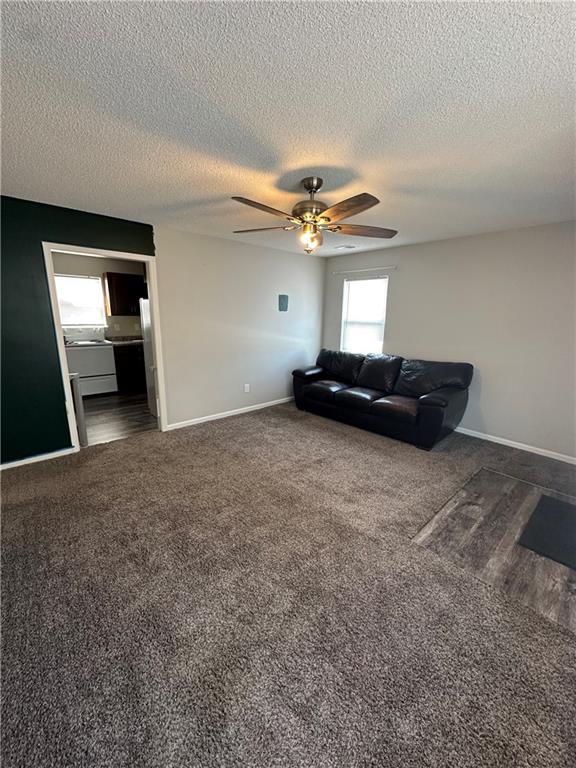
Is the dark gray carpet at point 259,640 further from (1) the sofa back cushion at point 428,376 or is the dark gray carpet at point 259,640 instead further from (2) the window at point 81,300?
(2) the window at point 81,300

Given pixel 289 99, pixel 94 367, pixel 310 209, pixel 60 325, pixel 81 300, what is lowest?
pixel 94 367

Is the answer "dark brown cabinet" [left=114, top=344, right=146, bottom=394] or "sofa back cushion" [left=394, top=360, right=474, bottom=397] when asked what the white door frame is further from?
"sofa back cushion" [left=394, top=360, right=474, bottom=397]

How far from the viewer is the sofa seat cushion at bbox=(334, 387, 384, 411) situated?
12.7ft

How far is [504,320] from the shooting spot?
3.55m

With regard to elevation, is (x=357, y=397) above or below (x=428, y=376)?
below

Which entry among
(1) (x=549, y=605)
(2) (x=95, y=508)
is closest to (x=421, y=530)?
(1) (x=549, y=605)

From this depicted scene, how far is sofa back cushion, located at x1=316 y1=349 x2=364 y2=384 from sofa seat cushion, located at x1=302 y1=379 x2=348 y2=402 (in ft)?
0.56

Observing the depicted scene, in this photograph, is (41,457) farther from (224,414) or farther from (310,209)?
(310,209)

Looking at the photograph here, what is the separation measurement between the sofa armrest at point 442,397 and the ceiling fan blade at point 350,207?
213cm

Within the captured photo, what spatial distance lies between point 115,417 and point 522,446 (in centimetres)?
526

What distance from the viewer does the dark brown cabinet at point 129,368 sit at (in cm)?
551

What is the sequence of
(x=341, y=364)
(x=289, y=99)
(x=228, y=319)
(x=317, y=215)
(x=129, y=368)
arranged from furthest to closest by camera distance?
(x=129, y=368) < (x=341, y=364) < (x=228, y=319) < (x=317, y=215) < (x=289, y=99)

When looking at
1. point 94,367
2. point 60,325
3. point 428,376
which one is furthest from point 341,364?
point 94,367

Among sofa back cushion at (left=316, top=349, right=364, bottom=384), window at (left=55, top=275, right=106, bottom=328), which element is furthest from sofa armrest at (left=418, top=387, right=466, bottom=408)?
window at (left=55, top=275, right=106, bottom=328)
